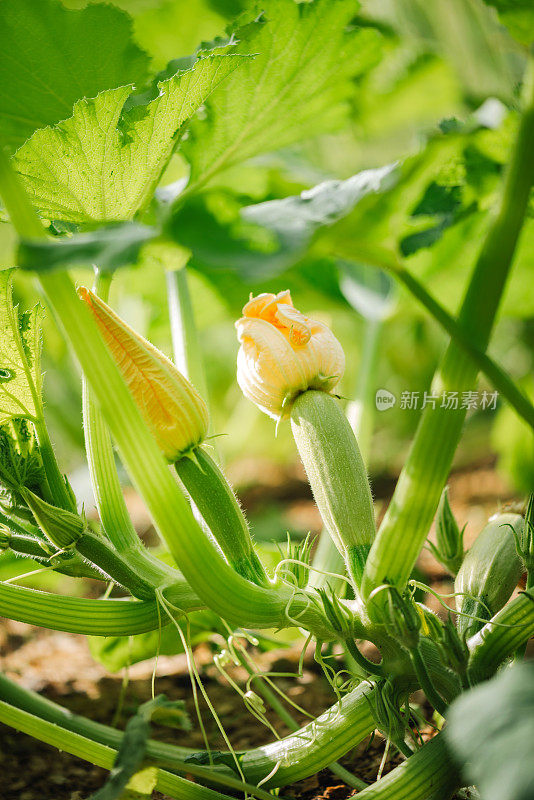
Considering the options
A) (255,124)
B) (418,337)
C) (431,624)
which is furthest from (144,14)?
(431,624)

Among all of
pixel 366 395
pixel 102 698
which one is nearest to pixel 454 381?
pixel 366 395

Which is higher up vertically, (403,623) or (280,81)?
(280,81)

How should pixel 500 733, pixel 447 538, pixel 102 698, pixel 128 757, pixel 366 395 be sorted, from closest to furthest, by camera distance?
pixel 500 733 < pixel 128 757 < pixel 447 538 < pixel 102 698 < pixel 366 395

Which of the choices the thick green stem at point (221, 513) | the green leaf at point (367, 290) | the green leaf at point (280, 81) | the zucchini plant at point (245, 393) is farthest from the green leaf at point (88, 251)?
the green leaf at point (367, 290)

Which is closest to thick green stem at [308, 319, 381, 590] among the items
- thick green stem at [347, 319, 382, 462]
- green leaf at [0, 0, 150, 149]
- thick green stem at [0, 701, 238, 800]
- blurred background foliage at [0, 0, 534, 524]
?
thick green stem at [347, 319, 382, 462]

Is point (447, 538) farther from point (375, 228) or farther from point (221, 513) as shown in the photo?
point (375, 228)

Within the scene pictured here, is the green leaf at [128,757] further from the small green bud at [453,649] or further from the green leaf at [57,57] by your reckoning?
the green leaf at [57,57]

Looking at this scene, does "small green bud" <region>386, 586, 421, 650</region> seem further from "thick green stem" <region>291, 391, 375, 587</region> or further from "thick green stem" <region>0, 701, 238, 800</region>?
"thick green stem" <region>0, 701, 238, 800</region>
